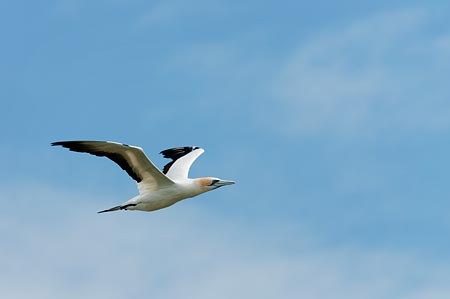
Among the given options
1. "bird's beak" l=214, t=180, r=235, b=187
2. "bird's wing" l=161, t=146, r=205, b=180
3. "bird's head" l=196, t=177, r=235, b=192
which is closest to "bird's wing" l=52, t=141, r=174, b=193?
"bird's head" l=196, t=177, r=235, b=192

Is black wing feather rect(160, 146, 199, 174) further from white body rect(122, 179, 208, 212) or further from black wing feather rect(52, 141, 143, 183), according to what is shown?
black wing feather rect(52, 141, 143, 183)

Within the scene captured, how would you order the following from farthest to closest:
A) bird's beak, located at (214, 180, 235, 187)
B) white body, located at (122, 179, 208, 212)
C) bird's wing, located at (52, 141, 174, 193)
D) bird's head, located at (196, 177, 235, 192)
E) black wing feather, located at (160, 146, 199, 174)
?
black wing feather, located at (160, 146, 199, 174) → bird's beak, located at (214, 180, 235, 187) → bird's head, located at (196, 177, 235, 192) → white body, located at (122, 179, 208, 212) → bird's wing, located at (52, 141, 174, 193)

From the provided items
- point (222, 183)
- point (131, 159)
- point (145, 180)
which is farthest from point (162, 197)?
point (222, 183)

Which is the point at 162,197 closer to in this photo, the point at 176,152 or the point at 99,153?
the point at 99,153

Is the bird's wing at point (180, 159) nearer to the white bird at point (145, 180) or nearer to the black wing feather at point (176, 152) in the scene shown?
the black wing feather at point (176, 152)

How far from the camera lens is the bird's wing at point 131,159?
31844 mm

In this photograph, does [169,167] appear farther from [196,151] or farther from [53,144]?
[53,144]

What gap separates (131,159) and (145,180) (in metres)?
1.07

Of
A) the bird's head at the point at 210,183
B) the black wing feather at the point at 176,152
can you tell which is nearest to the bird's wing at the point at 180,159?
the black wing feather at the point at 176,152

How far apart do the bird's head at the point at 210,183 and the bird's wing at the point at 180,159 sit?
194 centimetres

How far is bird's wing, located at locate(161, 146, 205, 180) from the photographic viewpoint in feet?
123

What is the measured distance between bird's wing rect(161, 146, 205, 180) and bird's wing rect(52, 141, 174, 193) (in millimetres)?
2796

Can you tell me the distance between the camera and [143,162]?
33000mm

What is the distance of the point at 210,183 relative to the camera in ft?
114
